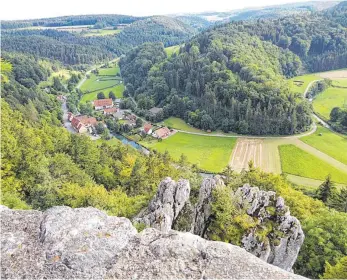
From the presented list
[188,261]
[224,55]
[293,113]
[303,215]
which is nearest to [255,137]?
[293,113]

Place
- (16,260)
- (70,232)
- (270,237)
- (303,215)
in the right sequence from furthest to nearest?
(303,215), (270,237), (70,232), (16,260)

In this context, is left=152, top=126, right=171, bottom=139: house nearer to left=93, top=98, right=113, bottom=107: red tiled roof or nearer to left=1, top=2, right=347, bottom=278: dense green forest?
left=1, top=2, right=347, bottom=278: dense green forest

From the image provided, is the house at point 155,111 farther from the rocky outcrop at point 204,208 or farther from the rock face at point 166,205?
the rocky outcrop at point 204,208

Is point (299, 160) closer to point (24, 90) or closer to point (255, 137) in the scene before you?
point (255, 137)

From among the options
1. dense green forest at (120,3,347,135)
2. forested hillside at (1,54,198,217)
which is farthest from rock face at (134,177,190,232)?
dense green forest at (120,3,347,135)

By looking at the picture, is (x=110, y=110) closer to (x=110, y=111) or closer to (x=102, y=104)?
(x=110, y=111)

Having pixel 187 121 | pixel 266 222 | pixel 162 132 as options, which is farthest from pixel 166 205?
pixel 187 121
